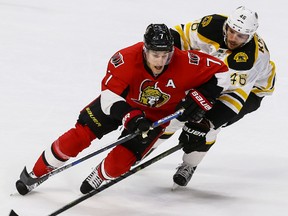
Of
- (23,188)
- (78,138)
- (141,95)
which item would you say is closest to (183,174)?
(141,95)

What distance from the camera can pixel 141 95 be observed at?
4.18 m

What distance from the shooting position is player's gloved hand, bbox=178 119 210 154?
4371 mm

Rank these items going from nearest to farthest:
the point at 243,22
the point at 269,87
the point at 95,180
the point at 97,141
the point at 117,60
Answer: the point at 117,60 → the point at 95,180 → the point at 243,22 → the point at 269,87 → the point at 97,141

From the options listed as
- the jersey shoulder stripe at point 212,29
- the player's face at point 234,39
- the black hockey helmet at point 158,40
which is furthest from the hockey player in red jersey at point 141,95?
the jersey shoulder stripe at point 212,29

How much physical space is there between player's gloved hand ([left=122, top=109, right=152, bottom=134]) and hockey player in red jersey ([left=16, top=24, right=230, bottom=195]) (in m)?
0.01

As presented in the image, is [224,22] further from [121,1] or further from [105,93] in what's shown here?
[121,1]

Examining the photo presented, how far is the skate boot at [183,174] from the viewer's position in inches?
178

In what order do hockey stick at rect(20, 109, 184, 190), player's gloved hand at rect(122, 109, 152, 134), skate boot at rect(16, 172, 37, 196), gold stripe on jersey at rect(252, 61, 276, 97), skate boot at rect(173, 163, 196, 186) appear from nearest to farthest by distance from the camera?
player's gloved hand at rect(122, 109, 152, 134) → hockey stick at rect(20, 109, 184, 190) → skate boot at rect(16, 172, 37, 196) → skate boot at rect(173, 163, 196, 186) → gold stripe on jersey at rect(252, 61, 276, 97)

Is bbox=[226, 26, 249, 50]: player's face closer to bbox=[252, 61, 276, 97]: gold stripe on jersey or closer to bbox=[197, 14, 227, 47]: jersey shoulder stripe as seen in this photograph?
bbox=[197, 14, 227, 47]: jersey shoulder stripe

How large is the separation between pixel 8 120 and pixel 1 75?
3.12 ft

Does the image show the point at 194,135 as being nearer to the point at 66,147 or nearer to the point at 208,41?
the point at 208,41

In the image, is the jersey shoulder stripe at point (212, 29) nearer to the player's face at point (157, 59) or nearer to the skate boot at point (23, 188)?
the player's face at point (157, 59)

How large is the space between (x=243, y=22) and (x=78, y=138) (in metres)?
1.24

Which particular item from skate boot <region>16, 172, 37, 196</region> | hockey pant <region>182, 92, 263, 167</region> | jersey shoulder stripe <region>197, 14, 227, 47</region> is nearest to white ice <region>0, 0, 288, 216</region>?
skate boot <region>16, 172, 37, 196</region>
